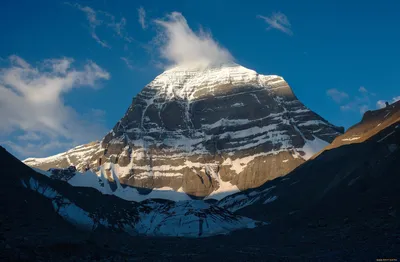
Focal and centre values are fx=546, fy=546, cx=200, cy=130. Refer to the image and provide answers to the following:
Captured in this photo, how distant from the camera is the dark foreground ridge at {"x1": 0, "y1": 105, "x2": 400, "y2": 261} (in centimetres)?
8731

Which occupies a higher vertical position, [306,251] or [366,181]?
[366,181]

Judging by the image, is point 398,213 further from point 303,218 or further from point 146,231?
point 146,231

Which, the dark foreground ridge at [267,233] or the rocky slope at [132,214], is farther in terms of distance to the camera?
the rocky slope at [132,214]

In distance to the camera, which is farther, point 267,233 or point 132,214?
point 132,214

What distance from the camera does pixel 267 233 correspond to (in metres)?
149

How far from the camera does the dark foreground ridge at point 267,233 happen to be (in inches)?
3438

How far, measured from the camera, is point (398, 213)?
4914 inches

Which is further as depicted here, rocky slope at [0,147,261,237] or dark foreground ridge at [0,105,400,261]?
rocky slope at [0,147,261,237]

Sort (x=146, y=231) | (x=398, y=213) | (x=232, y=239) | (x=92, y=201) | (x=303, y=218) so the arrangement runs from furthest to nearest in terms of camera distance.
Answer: (x=92, y=201) → (x=303, y=218) → (x=146, y=231) → (x=232, y=239) → (x=398, y=213)

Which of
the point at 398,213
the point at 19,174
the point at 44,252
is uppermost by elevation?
the point at 19,174

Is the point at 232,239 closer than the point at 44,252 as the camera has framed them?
No

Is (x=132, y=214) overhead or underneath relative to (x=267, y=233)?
overhead

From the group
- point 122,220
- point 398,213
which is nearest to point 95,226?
Answer: point 122,220

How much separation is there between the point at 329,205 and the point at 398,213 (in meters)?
37.5
